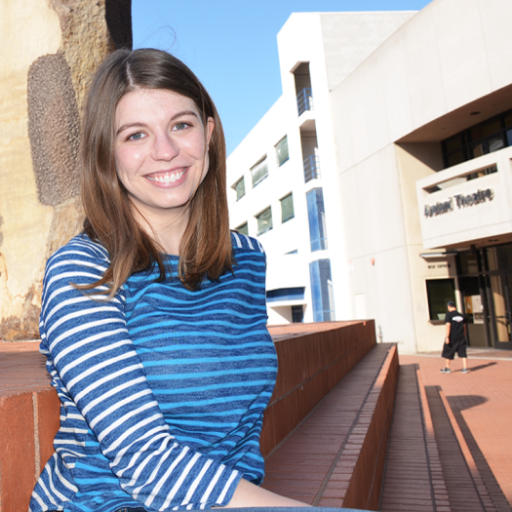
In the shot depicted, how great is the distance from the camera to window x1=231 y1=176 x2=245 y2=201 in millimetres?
38906

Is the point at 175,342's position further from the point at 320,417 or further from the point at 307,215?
the point at 307,215

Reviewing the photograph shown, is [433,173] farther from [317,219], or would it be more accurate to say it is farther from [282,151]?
[282,151]

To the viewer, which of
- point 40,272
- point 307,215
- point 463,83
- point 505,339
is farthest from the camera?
point 307,215

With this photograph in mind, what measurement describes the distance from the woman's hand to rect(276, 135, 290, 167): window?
2846 centimetres

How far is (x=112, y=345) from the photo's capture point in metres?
1.23

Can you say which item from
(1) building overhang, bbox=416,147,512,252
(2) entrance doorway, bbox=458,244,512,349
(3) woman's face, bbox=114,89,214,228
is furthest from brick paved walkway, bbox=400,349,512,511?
(3) woman's face, bbox=114,89,214,228

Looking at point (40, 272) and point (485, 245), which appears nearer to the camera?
point (40, 272)

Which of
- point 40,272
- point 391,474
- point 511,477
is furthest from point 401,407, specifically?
point 40,272

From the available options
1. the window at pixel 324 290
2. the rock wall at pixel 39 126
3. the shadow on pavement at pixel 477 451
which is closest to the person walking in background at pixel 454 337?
the shadow on pavement at pixel 477 451

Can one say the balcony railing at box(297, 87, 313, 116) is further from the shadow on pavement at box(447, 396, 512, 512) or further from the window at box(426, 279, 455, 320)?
the shadow on pavement at box(447, 396, 512, 512)

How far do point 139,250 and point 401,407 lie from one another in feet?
27.0

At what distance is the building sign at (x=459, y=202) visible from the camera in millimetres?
16547

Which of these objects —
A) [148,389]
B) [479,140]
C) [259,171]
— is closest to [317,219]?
[479,140]

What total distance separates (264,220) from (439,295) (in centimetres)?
1654
